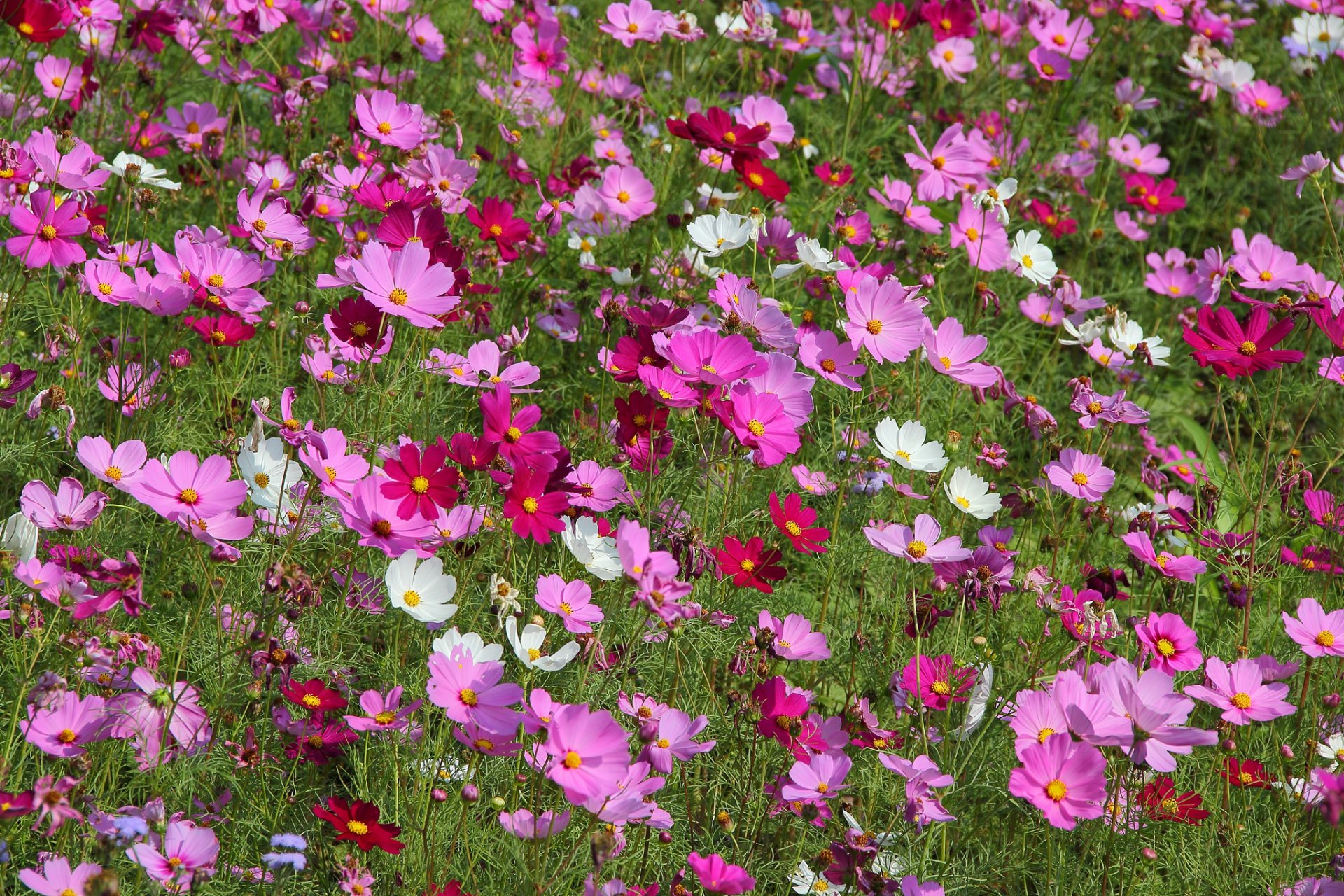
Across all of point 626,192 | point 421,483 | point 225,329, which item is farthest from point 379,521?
point 626,192

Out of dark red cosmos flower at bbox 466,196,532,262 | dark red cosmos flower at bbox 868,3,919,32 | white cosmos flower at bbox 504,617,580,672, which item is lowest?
white cosmos flower at bbox 504,617,580,672

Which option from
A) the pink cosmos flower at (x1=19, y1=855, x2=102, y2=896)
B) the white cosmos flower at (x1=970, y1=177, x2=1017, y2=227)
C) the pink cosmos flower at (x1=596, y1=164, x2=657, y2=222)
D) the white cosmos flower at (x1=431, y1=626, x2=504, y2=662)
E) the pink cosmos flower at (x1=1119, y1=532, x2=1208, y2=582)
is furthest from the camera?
the pink cosmos flower at (x1=596, y1=164, x2=657, y2=222)

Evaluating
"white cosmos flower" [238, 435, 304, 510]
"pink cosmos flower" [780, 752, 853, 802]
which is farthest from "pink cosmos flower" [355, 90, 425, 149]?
"pink cosmos flower" [780, 752, 853, 802]

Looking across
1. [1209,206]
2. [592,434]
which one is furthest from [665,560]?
[1209,206]

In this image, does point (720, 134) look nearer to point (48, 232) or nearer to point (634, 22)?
point (634, 22)

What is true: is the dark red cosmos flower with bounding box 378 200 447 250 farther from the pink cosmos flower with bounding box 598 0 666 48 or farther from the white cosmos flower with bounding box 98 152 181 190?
the pink cosmos flower with bounding box 598 0 666 48

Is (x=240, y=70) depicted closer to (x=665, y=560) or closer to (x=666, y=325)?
(x=666, y=325)

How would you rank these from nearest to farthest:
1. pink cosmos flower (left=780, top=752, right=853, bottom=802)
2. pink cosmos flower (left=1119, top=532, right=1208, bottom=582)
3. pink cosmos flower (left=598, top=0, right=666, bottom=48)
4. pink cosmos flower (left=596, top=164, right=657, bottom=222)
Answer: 1. pink cosmos flower (left=780, top=752, right=853, bottom=802)
2. pink cosmos flower (left=1119, top=532, right=1208, bottom=582)
3. pink cosmos flower (left=596, top=164, right=657, bottom=222)
4. pink cosmos flower (left=598, top=0, right=666, bottom=48)

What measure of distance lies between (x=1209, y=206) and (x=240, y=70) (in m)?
2.44

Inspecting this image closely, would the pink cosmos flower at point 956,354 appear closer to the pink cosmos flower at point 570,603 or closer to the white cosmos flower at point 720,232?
the white cosmos flower at point 720,232

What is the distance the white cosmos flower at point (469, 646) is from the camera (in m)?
1.36

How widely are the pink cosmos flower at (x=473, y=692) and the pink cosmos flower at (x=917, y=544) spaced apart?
0.53m

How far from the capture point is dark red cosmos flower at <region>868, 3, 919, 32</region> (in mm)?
2809

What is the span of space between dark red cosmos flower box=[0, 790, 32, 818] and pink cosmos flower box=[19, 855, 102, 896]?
6 centimetres
